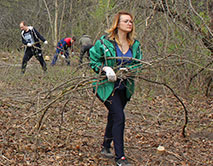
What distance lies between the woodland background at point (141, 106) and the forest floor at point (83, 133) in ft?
0.04

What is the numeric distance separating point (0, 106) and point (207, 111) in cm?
412

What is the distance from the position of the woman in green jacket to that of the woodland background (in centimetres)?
17

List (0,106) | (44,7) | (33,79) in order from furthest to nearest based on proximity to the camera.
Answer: (44,7)
(33,79)
(0,106)

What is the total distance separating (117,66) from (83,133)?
1.74m

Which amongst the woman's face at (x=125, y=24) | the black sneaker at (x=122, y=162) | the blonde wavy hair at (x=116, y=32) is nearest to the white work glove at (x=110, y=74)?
the blonde wavy hair at (x=116, y=32)

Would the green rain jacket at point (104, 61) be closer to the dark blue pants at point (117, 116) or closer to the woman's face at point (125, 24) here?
the dark blue pants at point (117, 116)

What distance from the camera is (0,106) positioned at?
5.40m

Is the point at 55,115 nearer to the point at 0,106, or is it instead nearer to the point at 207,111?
the point at 0,106

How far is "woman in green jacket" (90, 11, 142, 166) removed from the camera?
3277 mm

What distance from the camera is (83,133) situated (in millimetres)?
4676

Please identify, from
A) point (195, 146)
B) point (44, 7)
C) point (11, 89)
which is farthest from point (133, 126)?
point (44, 7)

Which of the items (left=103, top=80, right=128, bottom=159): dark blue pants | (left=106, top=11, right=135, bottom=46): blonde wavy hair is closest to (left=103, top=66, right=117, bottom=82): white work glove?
(left=103, top=80, right=128, bottom=159): dark blue pants

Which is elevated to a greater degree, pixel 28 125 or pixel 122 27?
pixel 122 27

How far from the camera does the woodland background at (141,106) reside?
146 inches
